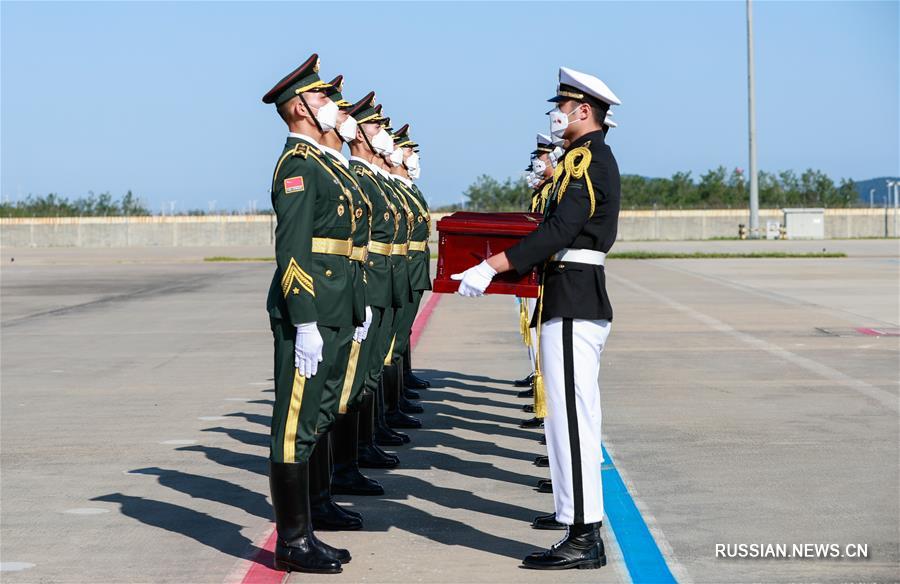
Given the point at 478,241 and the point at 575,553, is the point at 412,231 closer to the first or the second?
the point at 478,241

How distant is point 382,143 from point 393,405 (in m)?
2.10

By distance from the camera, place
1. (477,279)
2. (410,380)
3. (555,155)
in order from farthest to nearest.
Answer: (410,380), (555,155), (477,279)

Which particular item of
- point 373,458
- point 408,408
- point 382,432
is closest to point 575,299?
point 373,458

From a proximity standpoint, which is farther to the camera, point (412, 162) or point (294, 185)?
point (412, 162)

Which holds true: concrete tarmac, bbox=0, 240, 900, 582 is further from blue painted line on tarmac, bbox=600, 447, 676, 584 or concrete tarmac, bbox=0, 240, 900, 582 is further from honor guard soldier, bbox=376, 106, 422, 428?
honor guard soldier, bbox=376, 106, 422, 428

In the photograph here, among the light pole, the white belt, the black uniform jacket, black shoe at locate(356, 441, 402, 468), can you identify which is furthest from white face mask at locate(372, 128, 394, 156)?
the light pole

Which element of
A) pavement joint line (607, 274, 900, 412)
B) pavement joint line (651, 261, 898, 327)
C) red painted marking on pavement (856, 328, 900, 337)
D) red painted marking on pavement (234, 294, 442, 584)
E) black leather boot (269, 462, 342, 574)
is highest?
black leather boot (269, 462, 342, 574)

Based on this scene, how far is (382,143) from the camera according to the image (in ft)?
27.4

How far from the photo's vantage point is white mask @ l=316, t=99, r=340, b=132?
19.2ft

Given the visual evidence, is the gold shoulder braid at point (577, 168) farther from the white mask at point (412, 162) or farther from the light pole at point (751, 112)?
the light pole at point (751, 112)

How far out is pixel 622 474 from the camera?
24.5 feet

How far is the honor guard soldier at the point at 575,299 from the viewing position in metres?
5.52

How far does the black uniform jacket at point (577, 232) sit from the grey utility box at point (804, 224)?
5516 centimetres

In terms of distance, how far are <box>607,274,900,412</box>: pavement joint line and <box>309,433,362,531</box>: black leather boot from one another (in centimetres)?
516
